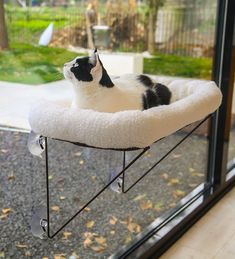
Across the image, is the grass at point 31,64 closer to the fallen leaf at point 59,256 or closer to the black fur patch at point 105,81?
the black fur patch at point 105,81

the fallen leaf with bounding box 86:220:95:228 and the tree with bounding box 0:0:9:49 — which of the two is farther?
the fallen leaf with bounding box 86:220:95:228

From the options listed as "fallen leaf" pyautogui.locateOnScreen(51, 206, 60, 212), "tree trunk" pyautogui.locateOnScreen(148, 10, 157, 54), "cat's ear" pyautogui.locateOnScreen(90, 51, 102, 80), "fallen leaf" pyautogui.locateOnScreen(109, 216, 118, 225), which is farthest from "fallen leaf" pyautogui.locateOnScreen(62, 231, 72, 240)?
"tree trunk" pyautogui.locateOnScreen(148, 10, 157, 54)

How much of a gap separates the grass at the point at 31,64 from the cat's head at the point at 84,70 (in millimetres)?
117

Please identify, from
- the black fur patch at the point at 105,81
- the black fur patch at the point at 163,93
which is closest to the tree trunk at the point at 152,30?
the black fur patch at the point at 163,93

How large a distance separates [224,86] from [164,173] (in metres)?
0.63

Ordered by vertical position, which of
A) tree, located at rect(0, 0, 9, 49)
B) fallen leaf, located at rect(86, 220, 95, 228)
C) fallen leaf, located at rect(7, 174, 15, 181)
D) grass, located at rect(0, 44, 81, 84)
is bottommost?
fallen leaf, located at rect(86, 220, 95, 228)

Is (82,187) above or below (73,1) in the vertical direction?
below

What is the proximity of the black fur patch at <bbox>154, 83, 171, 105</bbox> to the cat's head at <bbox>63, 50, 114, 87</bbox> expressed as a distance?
0.28m

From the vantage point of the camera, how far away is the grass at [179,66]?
214 cm

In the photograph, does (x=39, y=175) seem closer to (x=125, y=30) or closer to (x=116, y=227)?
(x=116, y=227)

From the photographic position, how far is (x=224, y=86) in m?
2.26

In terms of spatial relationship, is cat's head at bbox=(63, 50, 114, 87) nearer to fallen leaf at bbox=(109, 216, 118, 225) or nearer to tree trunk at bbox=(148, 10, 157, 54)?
fallen leaf at bbox=(109, 216, 118, 225)

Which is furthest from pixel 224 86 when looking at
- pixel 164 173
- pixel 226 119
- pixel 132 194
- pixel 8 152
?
pixel 8 152

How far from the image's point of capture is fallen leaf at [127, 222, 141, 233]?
1945 mm
